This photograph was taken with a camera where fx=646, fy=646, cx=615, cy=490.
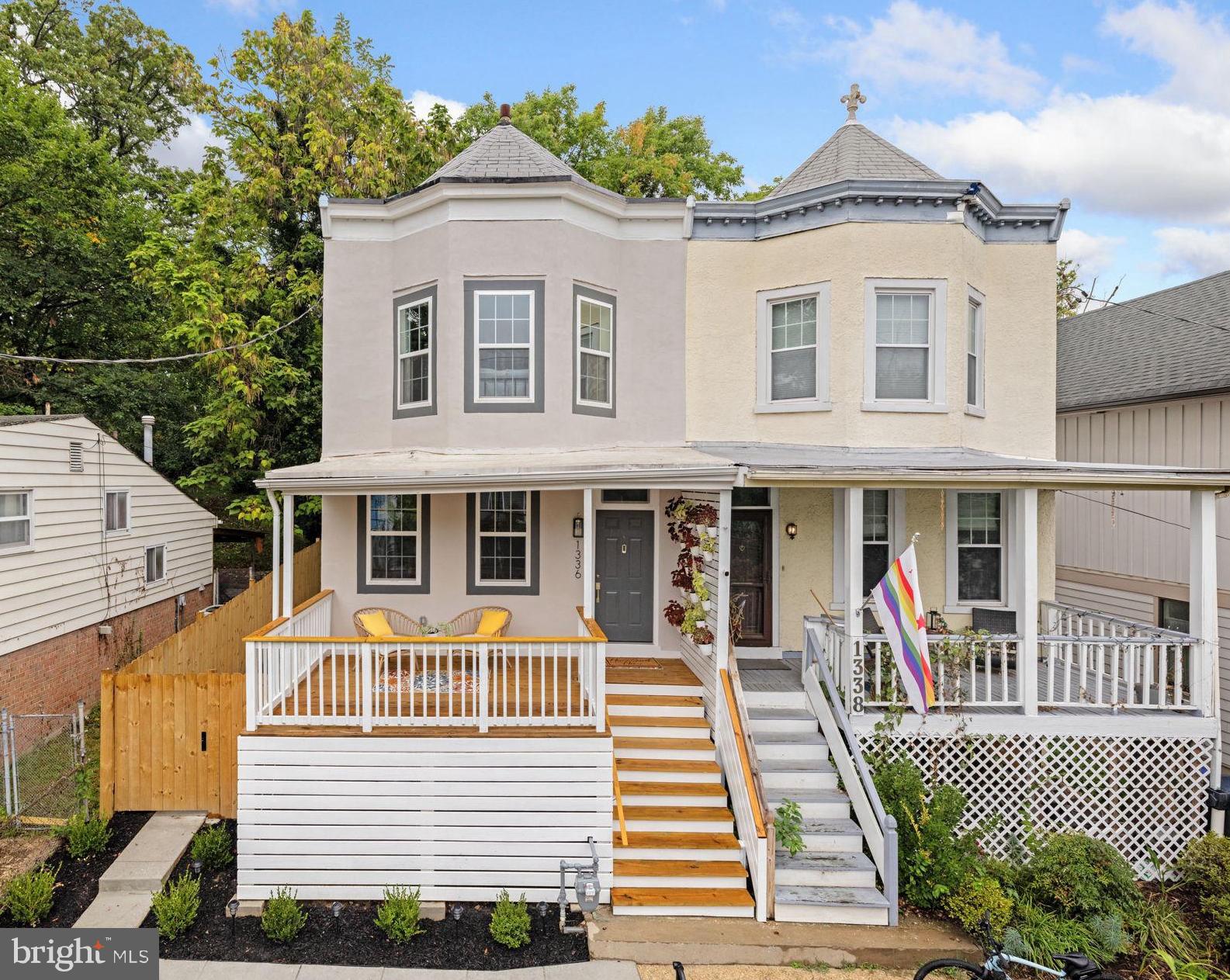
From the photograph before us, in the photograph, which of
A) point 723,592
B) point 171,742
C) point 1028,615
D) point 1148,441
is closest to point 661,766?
point 723,592

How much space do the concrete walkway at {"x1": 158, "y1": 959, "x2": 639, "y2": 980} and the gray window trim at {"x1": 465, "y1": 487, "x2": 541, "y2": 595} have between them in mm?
4990

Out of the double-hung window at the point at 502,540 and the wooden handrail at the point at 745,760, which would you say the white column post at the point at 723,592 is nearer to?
the wooden handrail at the point at 745,760

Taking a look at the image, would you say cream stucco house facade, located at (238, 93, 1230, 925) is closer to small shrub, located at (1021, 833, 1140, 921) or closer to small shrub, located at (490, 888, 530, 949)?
small shrub, located at (490, 888, 530, 949)

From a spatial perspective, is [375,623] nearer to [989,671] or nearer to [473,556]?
[473,556]

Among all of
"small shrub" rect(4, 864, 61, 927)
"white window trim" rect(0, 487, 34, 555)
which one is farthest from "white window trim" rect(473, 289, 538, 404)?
"white window trim" rect(0, 487, 34, 555)

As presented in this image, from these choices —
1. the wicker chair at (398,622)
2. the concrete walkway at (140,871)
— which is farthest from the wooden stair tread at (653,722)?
the concrete walkway at (140,871)

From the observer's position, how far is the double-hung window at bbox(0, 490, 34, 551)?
380 inches

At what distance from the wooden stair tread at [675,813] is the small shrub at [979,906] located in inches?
85.5

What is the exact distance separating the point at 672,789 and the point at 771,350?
251 inches

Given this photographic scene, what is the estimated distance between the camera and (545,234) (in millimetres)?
9391

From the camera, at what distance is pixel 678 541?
28.8 ft

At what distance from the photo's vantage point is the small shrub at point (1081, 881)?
6105 mm

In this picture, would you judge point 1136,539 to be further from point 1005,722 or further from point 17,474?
point 17,474

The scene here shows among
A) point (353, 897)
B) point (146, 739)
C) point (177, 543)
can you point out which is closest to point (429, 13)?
point (177, 543)
